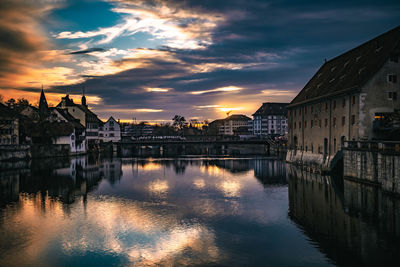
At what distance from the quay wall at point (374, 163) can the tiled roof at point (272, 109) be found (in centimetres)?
13973

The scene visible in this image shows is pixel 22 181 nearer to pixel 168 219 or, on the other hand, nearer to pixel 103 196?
pixel 103 196

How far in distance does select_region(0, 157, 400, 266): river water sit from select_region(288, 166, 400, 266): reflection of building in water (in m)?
0.06

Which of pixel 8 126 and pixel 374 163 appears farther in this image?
pixel 8 126

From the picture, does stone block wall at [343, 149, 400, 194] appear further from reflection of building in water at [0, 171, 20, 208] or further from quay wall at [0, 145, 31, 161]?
quay wall at [0, 145, 31, 161]

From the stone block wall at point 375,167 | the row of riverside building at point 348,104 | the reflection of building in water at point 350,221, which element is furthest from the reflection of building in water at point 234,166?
the reflection of building in water at point 350,221

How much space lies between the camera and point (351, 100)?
4216 centimetres

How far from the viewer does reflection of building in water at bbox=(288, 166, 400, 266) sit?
58.4 ft

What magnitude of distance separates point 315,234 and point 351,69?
1318 inches

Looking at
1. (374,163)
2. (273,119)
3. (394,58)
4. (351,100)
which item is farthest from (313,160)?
(273,119)

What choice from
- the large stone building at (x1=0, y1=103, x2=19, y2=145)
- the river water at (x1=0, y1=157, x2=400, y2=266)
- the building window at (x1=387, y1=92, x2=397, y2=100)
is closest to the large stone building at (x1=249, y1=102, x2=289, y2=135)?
the large stone building at (x1=0, y1=103, x2=19, y2=145)

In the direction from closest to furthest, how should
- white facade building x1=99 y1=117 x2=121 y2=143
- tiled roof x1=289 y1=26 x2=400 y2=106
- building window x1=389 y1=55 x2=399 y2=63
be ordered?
building window x1=389 y1=55 x2=399 y2=63, tiled roof x1=289 y1=26 x2=400 y2=106, white facade building x1=99 y1=117 x2=121 y2=143

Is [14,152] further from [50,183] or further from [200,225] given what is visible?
[200,225]

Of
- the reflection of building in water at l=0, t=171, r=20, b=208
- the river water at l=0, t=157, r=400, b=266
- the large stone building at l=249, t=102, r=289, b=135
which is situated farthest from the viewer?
the large stone building at l=249, t=102, r=289, b=135

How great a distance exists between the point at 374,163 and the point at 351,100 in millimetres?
10650
